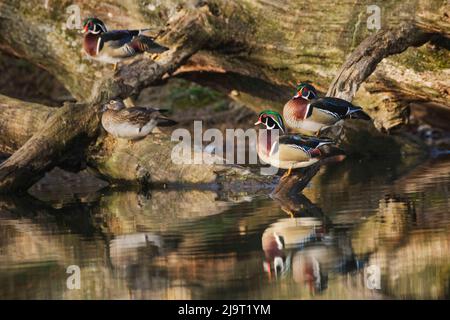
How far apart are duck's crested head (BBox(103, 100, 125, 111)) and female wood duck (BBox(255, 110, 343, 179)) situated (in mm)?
2255

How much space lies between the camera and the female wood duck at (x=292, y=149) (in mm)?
8680

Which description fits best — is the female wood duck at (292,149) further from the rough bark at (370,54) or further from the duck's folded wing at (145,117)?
the duck's folded wing at (145,117)

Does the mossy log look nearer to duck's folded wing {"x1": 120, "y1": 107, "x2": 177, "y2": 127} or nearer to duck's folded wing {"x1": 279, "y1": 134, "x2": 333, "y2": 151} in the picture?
duck's folded wing {"x1": 120, "y1": 107, "x2": 177, "y2": 127}

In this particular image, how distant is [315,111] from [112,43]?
3.31 meters

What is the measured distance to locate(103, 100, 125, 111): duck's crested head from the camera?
35.3 ft

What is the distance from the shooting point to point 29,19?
1309 centimetres

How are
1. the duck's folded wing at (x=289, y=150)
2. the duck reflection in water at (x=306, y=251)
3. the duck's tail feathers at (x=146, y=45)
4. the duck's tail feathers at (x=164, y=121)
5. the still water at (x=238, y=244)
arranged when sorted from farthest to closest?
1. the duck's tail feathers at (x=146, y=45)
2. the duck's tail feathers at (x=164, y=121)
3. the duck's folded wing at (x=289, y=150)
4. the duck reflection in water at (x=306, y=251)
5. the still water at (x=238, y=244)

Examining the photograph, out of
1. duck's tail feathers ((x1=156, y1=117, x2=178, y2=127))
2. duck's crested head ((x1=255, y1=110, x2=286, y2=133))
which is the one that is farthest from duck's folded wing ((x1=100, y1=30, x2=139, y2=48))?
duck's crested head ((x1=255, y1=110, x2=286, y2=133))

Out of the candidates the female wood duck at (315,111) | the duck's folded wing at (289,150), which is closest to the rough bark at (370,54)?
the female wood duck at (315,111)

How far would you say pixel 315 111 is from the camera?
9.22 metres

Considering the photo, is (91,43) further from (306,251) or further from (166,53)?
(306,251)

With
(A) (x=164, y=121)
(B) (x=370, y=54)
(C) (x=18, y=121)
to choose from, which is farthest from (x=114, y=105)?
(B) (x=370, y=54)

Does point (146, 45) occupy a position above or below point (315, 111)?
above
